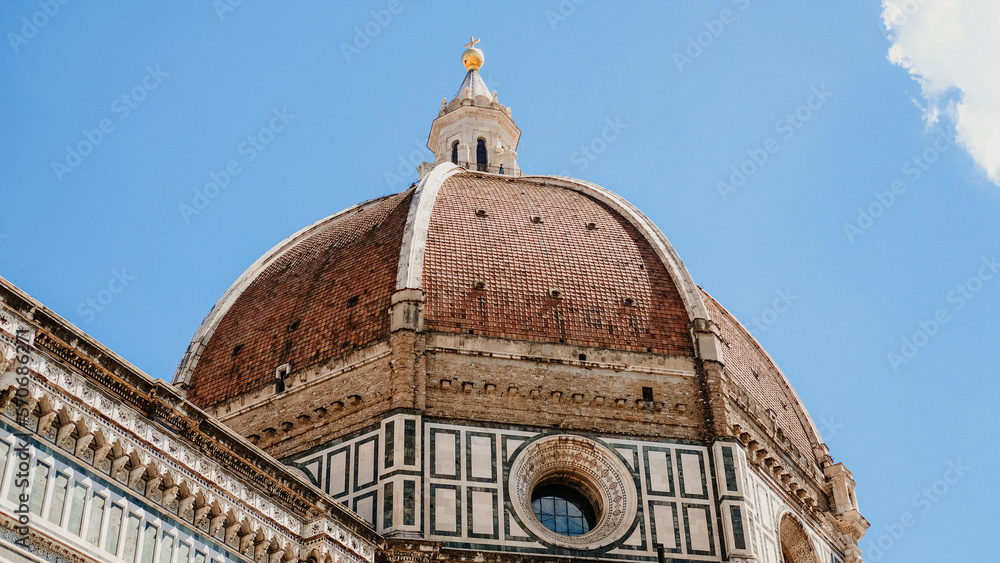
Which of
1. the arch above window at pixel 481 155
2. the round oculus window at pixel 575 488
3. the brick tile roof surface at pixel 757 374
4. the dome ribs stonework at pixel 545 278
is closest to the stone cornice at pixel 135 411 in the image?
the round oculus window at pixel 575 488

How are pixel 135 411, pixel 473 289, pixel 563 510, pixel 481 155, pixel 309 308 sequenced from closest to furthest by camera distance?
pixel 135 411, pixel 563 510, pixel 473 289, pixel 309 308, pixel 481 155

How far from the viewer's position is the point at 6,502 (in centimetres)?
1617

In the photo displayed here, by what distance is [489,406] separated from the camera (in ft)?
91.0

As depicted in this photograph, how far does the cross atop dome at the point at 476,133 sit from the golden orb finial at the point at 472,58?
1.23m

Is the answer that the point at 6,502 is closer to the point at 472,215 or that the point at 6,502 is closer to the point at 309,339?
the point at 309,339

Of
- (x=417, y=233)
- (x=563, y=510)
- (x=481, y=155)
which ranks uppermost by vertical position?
(x=481, y=155)

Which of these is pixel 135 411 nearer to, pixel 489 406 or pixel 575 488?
pixel 489 406

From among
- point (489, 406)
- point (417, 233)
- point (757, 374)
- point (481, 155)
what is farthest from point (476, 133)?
point (489, 406)

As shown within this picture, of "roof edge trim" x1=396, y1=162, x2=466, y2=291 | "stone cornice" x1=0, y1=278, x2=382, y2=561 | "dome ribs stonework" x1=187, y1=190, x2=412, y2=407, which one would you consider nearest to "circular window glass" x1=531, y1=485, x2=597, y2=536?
"dome ribs stonework" x1=187, y1=190, x2=412, y2=407

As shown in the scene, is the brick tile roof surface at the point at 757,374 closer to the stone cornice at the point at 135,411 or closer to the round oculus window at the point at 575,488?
the round oculus window at the point at 575,488

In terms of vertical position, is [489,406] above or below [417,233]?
below

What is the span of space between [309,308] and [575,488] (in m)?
7.36

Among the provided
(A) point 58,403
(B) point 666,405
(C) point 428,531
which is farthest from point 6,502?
(B) point 666,405

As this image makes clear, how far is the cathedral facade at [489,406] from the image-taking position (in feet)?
79.3
